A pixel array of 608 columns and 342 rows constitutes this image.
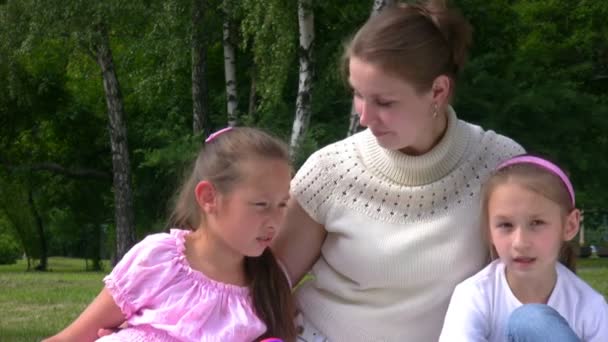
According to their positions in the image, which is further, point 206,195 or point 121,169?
point 121,169

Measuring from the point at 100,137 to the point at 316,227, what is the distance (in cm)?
2167

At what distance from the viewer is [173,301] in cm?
271

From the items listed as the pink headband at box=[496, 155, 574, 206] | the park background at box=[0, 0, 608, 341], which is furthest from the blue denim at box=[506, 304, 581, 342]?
the park background at box=[0, 0, 608, 341]

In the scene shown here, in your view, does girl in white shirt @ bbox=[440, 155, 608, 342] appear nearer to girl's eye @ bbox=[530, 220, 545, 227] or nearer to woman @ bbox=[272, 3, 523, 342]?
girl's eye @ bbox=[530, 220, 545, 227]

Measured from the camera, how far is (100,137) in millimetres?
24016

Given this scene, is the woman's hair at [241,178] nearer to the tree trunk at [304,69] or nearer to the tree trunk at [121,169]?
the tree trunk at [304,69]

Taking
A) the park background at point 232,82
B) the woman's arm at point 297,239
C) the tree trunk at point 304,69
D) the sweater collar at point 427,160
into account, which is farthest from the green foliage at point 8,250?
the sweater collar at point 427,160

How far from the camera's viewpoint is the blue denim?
223 centimetres

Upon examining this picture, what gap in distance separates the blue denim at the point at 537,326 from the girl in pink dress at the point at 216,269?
0.70 m

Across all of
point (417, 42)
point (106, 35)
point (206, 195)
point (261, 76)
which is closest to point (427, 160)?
point (417, 42)

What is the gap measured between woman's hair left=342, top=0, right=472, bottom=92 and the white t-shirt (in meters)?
0.54

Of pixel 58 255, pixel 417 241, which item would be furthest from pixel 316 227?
pixel 58 255

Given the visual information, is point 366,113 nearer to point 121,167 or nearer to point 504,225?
point 504,225

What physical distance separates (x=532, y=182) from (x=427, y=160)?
0.35 meters
